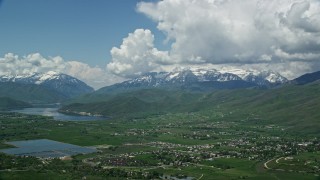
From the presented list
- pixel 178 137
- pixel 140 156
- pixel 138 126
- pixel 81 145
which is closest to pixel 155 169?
pixel 140 156

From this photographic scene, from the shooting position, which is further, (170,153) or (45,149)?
(45,149)

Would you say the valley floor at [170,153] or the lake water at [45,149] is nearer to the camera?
the valley floor at [170,153]

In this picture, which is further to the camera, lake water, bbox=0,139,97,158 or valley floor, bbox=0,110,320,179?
lake water, bbox=0,139,97,158

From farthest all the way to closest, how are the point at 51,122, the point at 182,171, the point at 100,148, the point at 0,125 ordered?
the point at 51,122
the point at 0,125
the point at 100,148
the point at 182,171

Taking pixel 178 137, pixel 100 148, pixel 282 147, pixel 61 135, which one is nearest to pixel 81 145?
pixel 100 148

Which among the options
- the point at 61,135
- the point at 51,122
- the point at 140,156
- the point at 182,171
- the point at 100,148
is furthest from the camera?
the point at 51,122

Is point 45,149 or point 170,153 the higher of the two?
point 45,149

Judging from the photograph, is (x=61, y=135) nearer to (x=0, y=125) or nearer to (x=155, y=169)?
(x=0, y=125)

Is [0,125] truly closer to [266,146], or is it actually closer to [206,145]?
[206,145]

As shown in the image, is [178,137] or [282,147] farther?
[178,137]
